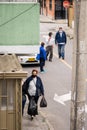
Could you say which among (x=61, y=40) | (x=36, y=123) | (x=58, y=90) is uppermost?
(x=61, y=40)

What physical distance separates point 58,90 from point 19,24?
3298 millimetres

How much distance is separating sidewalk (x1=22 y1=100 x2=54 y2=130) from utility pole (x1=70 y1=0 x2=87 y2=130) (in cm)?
153

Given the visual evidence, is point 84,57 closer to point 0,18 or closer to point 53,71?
point 0,18

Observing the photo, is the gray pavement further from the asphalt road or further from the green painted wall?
the green painted wall

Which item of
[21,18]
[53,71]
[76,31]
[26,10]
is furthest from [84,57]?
[53,71]

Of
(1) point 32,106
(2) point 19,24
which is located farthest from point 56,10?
(1) point 32,106

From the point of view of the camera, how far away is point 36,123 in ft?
54.9

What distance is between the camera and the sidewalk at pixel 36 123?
1625 cm

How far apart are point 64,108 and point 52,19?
131 feet

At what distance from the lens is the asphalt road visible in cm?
1751

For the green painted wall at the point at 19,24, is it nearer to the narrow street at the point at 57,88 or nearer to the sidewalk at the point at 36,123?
the narrow street at the point at 57,88

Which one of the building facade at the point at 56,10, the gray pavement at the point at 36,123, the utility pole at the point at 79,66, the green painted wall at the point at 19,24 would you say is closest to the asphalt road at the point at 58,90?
the gray pavement at the point at 36,123

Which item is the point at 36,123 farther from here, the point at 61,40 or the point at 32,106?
the point at 61,40

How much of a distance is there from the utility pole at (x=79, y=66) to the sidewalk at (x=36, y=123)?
1.53m
